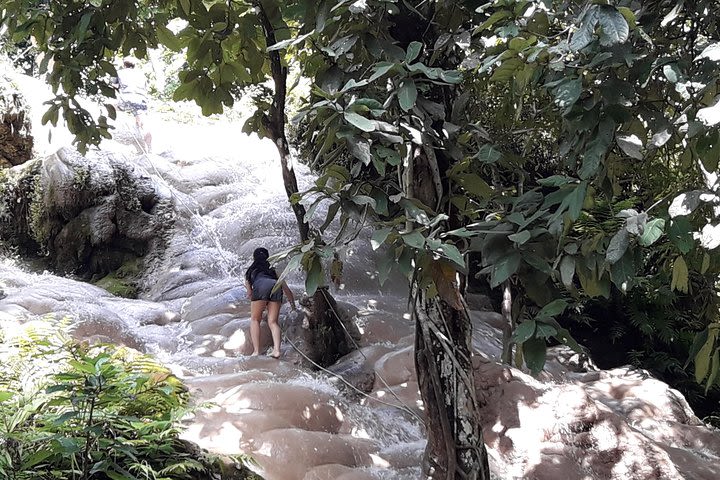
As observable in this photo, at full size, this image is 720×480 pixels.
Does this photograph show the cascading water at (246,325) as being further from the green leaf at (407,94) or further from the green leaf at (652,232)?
the green leaf at (652,232)

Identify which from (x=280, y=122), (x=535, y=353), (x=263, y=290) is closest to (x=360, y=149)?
(x=535, y=353)

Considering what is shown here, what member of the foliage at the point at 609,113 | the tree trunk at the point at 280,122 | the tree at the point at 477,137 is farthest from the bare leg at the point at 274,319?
the foliage at the point at 609,113

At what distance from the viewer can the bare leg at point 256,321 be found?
557cm

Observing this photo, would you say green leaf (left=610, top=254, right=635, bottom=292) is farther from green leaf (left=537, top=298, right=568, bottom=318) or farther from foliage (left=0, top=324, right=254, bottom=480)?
foliage (left=0, top=324, right=254, bottom=480)

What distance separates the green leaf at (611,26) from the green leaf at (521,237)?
0.54m

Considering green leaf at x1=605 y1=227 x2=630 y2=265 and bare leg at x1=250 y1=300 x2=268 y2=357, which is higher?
green leaf at x1=605 y1=227 x2=630 y2=265

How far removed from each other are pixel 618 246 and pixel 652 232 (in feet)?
0.33

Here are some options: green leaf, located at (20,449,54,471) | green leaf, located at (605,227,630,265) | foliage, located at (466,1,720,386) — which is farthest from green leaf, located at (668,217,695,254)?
green leaf, located at (20,449,54,471)

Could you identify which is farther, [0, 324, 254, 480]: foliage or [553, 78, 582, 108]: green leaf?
[0, 324, 254, 480]: foliage

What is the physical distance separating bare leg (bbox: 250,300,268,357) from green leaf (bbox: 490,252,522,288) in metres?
3.91

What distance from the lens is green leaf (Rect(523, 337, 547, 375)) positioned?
1846mm

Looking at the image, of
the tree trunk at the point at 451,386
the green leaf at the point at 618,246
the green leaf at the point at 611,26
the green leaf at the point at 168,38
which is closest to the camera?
the green leaf at the point at 611,26

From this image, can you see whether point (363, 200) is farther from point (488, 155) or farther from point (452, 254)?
point (488, 155)

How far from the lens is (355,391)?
4.96 m
